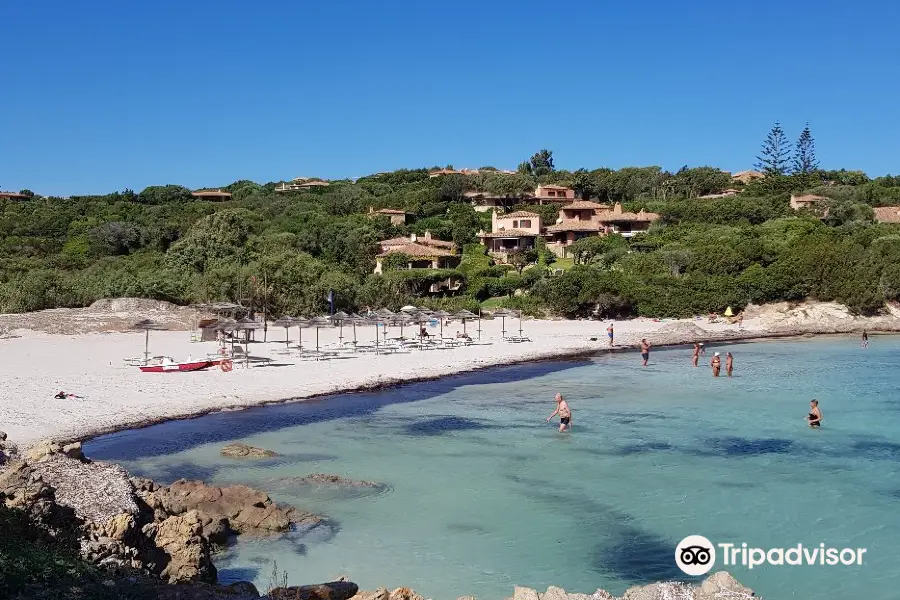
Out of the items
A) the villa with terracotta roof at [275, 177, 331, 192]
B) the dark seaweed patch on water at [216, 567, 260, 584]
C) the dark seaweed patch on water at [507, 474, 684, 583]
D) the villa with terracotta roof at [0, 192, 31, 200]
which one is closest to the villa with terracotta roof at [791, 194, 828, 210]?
the villa with terracotta roof at [275, 177, 331, 192]

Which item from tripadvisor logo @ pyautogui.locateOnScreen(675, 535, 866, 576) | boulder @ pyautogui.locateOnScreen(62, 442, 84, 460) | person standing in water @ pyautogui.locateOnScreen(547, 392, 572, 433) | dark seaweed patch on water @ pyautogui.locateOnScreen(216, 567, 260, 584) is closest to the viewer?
dark seaweed patch on water @ pyautogui.locateOnScreen(216, 567, 260, 584)

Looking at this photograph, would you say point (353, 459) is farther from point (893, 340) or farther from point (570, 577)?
point (893, 340)

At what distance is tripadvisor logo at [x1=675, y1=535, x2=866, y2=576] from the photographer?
37.1ft

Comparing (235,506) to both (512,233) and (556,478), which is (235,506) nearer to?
(556,478)

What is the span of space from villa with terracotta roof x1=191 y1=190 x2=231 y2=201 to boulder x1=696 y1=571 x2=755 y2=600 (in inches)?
3727

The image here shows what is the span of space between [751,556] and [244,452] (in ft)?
33.3

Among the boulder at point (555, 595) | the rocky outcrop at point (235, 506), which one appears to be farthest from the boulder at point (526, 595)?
the rocky outcrop at point (235, 506)

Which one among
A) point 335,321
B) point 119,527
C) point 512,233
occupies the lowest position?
point 119,527

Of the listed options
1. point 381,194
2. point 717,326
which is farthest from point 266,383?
point 381,194

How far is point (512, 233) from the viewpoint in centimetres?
6481

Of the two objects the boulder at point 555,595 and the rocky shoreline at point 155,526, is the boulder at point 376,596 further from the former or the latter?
the boulder at point 555,595

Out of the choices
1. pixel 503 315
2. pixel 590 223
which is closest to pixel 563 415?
pixel 503 315

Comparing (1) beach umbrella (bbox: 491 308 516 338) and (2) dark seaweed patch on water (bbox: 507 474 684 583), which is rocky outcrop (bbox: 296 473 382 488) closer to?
(2) dark seaweed patch on water (bbox: 507 474 684 583)

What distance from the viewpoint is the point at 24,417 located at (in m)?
17.9
